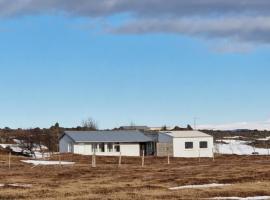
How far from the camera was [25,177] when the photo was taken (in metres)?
43.3

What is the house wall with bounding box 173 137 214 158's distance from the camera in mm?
88500

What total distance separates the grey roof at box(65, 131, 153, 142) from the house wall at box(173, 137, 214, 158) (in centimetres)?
578

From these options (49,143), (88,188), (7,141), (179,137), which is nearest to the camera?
(88,188)

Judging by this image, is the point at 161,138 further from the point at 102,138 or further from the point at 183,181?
the point at 183,181

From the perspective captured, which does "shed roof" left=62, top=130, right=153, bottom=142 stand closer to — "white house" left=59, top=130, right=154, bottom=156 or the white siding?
"white house" left=59, top=130, right=154, bottom=156

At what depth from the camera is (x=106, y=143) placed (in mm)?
90312

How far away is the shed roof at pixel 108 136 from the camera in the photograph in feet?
293

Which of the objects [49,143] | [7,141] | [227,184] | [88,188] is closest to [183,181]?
[227,184]

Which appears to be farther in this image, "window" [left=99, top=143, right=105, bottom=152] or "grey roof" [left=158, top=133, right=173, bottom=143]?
"window" [left=99, top=143, right=105, bottom=152]

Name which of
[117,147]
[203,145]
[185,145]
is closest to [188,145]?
[185,145]

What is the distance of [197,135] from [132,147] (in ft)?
32.1

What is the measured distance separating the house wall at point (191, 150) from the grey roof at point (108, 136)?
5776 millimetres

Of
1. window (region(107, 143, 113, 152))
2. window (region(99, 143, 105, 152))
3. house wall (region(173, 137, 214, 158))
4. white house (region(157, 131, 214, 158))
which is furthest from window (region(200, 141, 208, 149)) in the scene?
window (region(99, 143, 105, 152))

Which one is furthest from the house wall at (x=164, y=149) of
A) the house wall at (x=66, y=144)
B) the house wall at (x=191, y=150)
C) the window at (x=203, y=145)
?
the house wall at (x=66, y=144)
